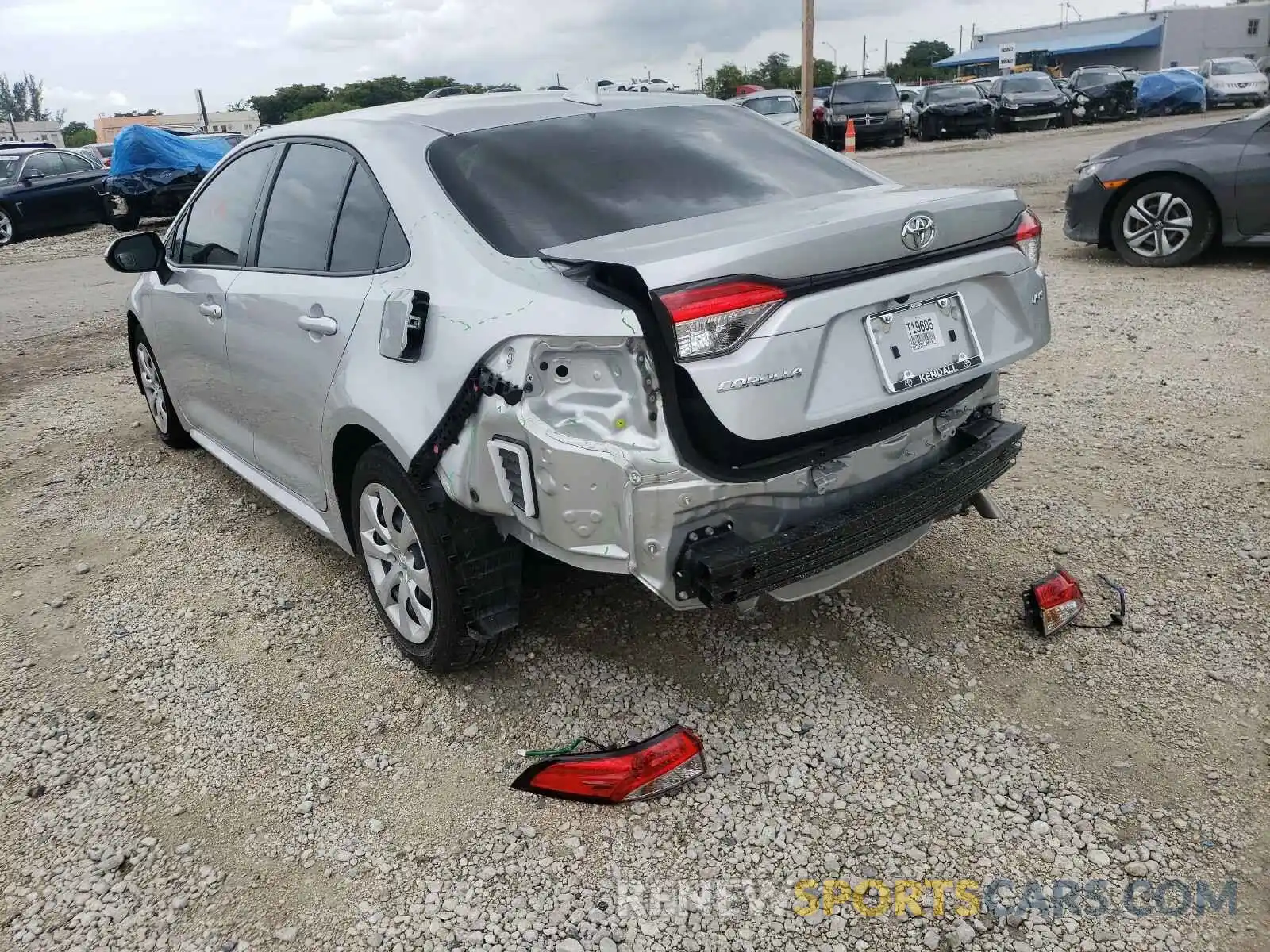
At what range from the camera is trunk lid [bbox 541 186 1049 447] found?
2.32m

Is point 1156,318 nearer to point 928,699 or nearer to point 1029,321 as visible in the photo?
point 1029,321

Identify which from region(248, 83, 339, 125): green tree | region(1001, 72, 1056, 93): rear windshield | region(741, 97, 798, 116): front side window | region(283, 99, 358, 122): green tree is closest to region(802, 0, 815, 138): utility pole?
region(741, 97, 798, 116): front side window

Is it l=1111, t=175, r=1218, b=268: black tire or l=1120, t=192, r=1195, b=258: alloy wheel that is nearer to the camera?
l=1111, t=175, r=1218, b=268: black tire

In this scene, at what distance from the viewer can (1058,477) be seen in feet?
14.1

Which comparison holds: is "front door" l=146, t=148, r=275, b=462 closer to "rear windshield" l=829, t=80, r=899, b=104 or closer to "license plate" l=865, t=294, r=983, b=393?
"license plate" l=865, t=294, r=983, b=393

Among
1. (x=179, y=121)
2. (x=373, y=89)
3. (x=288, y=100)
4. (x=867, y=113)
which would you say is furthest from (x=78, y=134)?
(x=867, y=113)

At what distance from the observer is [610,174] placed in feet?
9.79

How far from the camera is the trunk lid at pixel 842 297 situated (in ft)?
7.60

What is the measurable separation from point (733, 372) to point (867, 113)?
970 inches

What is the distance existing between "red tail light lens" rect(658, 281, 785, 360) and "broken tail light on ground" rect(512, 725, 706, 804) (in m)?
1.04

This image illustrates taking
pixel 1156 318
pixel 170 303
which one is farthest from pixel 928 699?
pixel 1156 318

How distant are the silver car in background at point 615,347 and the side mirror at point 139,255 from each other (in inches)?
40.9

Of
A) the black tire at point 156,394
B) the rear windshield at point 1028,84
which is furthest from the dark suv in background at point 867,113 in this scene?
the black tire at point 156,394

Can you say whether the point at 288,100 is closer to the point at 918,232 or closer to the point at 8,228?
the point at 8,228
